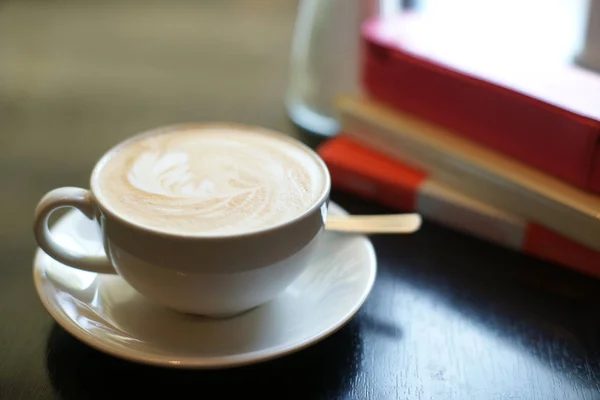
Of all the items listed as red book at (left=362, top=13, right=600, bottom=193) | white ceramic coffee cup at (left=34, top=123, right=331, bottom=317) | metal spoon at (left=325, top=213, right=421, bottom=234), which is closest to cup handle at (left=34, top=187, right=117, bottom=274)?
white ceramic coffee cup at (left=34, top=123, right=331, bottom=317)

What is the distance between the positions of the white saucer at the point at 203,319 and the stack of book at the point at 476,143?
12 centimetres

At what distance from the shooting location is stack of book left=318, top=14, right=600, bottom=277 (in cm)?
58

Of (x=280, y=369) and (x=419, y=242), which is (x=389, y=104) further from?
(x=280, y=369)

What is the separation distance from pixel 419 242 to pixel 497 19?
298 millimetres

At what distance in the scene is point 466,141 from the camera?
661 millimetres

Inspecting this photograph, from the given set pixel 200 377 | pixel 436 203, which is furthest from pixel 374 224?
pixel 200 377

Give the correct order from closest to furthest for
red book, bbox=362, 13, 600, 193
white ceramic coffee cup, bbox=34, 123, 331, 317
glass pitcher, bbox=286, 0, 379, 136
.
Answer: white ceramic coffee cup, bbox=34, 123, 331, 317, red book, bbox=362, 13, 600, 193, glass pitcher, bbox=286, 0, 379, 136

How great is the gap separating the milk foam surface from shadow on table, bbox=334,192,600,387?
130 mm

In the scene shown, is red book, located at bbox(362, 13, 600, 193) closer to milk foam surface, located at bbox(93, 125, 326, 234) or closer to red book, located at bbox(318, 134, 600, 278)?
red book, located at bbox(318, 134, 600, 278)

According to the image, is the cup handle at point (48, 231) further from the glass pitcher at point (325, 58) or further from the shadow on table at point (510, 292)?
the glass pitcher at point (325, 58)

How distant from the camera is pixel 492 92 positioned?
62 cm

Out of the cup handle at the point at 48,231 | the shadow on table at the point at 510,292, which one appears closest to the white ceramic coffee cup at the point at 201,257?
the cup handle at the point at 48,231

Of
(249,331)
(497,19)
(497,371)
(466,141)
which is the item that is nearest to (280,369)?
(249,331)

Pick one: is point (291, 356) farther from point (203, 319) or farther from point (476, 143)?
point (476, 143)
